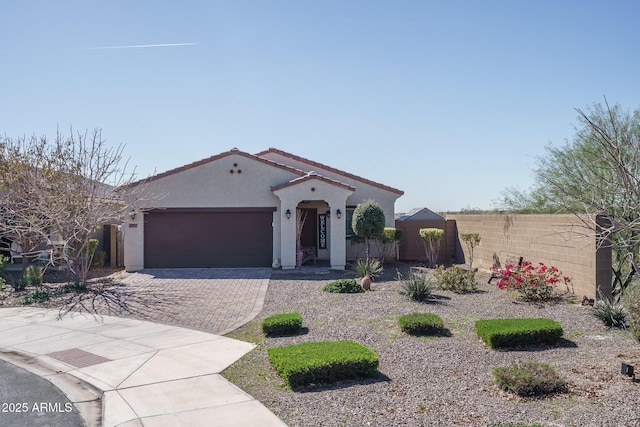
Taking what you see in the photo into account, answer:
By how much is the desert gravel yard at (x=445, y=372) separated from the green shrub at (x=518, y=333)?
19cm

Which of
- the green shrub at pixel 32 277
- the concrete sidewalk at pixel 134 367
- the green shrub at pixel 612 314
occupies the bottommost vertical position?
the concrete sidewalk at pixel 134 367

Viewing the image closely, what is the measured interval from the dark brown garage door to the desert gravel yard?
25.2 ft

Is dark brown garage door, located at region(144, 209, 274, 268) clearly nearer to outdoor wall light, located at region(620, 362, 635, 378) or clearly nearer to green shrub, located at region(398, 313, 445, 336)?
green shrub, located at region(398, 313, 445, 336)

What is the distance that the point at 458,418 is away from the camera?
5.44 metres

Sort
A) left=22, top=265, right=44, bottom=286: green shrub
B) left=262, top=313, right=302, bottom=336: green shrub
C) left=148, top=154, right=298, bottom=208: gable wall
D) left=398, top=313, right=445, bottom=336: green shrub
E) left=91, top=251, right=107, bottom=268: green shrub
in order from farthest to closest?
left=91, top=251, right=107, bottom=268: green shrub
left=148, top=154, right=298, bottom=208: gable wall
left=22, top=265, right=44, bottom=286: green shrub
left=262, top=313, right=302, bottom=336: green shrub
left=398, top=313, right=445, bottom=336: green shrub

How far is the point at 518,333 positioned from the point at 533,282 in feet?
14.0

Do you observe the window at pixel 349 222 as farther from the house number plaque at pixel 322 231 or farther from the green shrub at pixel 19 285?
the green shrub at pixel 19 285

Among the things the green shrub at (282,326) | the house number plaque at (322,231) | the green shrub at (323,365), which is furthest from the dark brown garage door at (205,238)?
the green shrub at (323,365)

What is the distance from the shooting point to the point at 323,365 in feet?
22.0

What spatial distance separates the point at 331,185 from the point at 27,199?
10.6m

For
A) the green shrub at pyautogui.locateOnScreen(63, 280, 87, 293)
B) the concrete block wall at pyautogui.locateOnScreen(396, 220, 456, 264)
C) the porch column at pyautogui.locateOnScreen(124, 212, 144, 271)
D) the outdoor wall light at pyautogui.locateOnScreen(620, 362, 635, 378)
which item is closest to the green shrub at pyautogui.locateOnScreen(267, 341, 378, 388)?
the outdoor wall light at pyautogui.locateOnScreen(620, 362, 635, 378)

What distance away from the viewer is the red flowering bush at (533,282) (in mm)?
12117

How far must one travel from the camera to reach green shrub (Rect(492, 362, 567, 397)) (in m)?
6.03

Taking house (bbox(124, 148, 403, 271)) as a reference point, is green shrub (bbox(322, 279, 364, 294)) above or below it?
below
